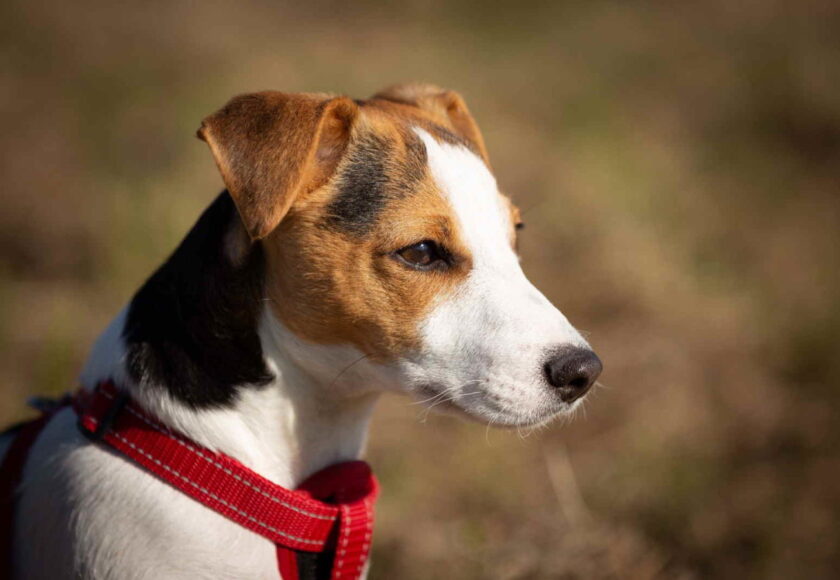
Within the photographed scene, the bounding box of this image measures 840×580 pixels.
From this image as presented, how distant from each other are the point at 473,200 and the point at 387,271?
38cm

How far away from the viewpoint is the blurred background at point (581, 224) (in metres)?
4.04

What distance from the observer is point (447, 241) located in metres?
2.38

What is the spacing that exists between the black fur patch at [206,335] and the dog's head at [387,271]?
7cm

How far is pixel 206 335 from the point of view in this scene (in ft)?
7.73

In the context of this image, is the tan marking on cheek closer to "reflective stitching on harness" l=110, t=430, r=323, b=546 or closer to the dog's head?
the dog's head

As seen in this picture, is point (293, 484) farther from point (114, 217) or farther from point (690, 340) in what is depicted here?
point (114, 217)

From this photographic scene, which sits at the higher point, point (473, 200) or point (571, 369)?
point (473, 200)

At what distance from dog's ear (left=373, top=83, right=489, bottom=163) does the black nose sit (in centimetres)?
109

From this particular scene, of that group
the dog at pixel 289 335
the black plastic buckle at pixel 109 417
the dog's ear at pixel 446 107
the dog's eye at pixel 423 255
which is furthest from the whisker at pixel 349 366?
the dog's ear at pixel 446 107

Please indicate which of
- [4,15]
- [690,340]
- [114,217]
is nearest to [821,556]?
[690,340]

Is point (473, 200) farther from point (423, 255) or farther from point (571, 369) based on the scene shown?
point (571, 369)

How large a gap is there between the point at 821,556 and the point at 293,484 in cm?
282

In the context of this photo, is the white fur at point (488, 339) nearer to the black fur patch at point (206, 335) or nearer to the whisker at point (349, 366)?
the whisker at point (349, 366)

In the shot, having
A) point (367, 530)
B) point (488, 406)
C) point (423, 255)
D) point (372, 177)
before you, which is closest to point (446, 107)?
point (372, 177)
